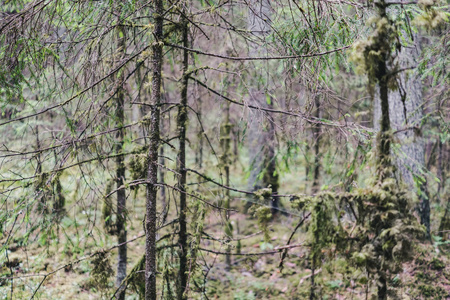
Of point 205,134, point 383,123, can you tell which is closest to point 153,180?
point 205,134

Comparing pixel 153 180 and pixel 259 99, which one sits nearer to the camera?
pixel 153 180

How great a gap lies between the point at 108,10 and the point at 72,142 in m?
1.63

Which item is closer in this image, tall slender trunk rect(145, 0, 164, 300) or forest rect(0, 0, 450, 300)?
forest rect(0, 0, 450, 300)

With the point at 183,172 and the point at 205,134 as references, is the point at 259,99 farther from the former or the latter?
the point at 183,172

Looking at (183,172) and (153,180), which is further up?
(183,172)

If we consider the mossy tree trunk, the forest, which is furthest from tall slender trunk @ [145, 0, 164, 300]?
the mossy tree trunk

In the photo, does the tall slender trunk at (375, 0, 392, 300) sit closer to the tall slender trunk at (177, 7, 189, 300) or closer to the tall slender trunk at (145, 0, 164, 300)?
the tall slender trunk at (145, 0, 164, 300)

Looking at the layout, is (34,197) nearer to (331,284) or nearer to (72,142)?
(72,142)

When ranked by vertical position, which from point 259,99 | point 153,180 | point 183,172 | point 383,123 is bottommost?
point 153,180

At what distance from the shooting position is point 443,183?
10883 millimetres

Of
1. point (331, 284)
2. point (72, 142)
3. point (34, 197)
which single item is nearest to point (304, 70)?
point (72, 142)

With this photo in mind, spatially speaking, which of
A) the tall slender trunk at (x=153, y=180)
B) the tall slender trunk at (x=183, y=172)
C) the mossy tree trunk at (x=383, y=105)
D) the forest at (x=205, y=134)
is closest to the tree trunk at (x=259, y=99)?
the forest at (x=205, y=134)

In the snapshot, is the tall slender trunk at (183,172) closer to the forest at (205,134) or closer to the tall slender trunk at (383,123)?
the forest at (205,134)

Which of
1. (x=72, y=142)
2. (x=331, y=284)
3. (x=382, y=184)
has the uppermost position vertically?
(x=72, y=142)
